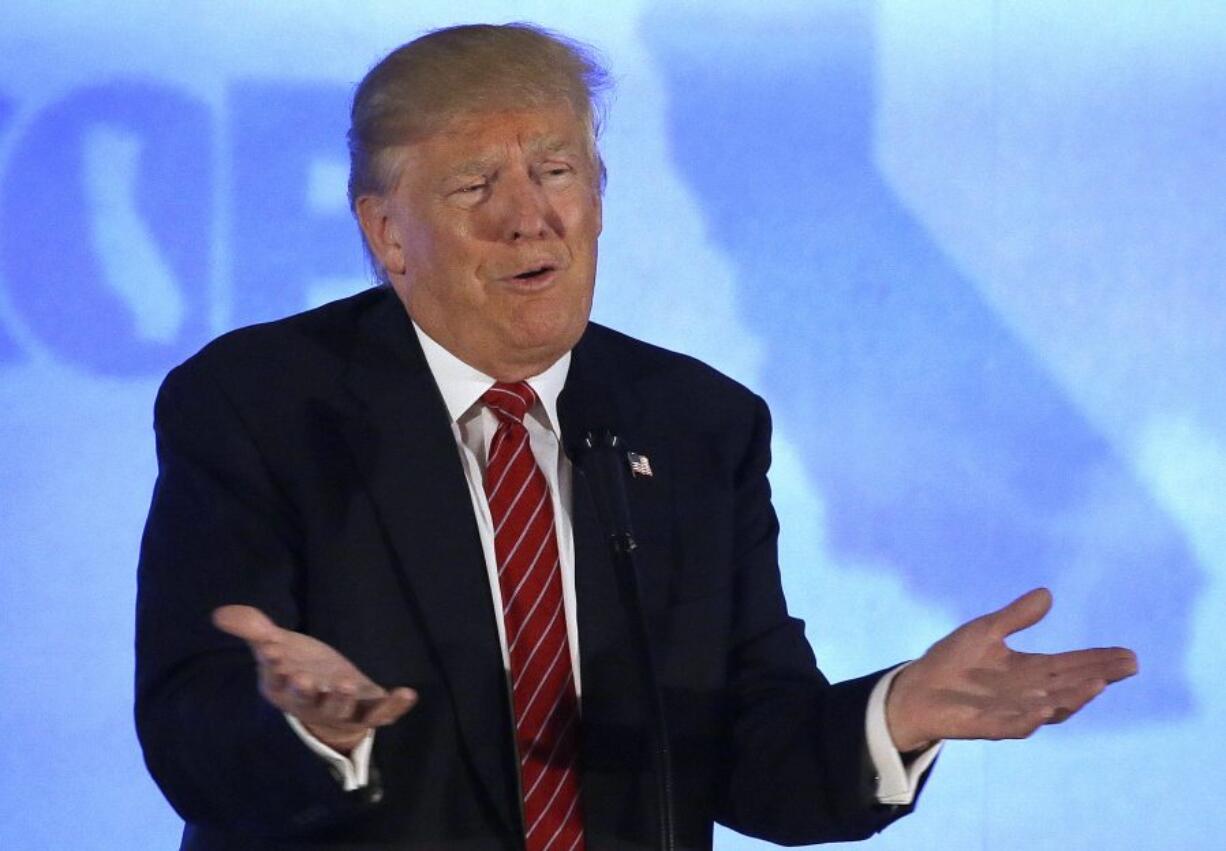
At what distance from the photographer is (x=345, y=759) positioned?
5.58ft

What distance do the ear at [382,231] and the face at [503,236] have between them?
0.15 feet

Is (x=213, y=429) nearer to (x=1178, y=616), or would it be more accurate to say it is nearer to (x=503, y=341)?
(x=503, y=341)

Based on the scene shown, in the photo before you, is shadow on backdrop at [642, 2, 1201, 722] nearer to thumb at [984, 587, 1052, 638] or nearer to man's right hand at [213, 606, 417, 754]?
thumb at [984, 587, 1052, 638]

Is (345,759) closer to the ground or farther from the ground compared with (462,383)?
closer to the ground

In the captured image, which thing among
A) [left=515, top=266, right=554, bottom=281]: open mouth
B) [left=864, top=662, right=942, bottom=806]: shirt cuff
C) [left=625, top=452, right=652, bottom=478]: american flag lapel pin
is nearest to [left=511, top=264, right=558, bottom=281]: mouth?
[left=515, top=266, right=554, bottom=281]: open mouth

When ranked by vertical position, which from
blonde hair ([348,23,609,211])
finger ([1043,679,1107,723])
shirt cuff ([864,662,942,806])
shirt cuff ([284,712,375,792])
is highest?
blonde hair ([348,23,609,211])

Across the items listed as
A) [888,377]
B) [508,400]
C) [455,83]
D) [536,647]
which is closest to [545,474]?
[508,400]

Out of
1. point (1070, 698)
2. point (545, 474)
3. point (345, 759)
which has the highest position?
point (545, 474)

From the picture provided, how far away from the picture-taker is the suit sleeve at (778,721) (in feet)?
6.55

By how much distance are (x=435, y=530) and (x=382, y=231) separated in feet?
1.42

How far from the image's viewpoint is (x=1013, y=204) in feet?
10.3

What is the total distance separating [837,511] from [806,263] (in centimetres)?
43

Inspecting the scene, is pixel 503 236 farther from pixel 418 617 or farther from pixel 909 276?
pixel 909 276

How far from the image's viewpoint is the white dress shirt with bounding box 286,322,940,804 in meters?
1.95
